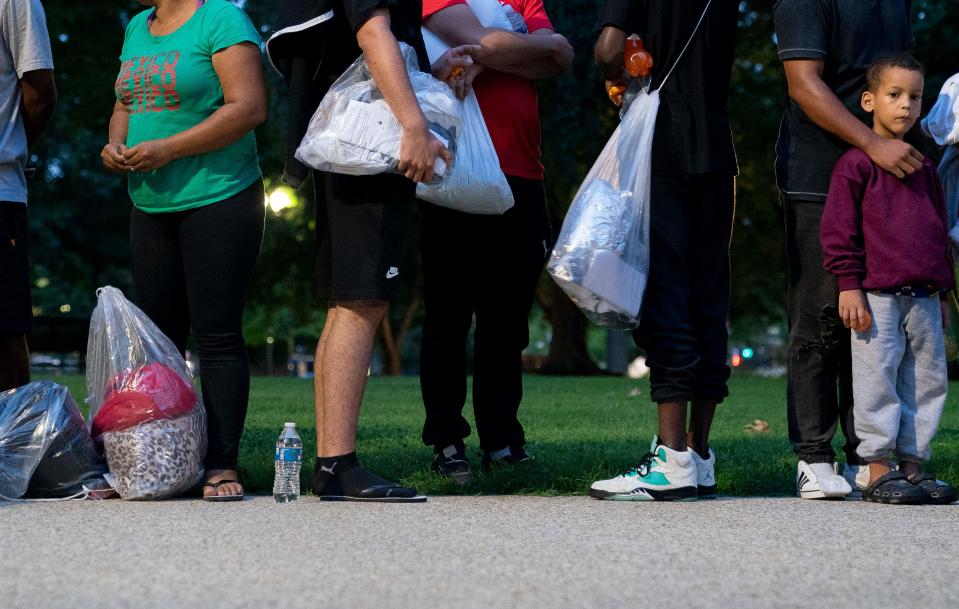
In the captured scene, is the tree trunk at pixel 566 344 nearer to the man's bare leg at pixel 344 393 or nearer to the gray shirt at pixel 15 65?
the gray shirt at pixel 15 65

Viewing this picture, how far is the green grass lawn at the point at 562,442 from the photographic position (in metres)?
5.29

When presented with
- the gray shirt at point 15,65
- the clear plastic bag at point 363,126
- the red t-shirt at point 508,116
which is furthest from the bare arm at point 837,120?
the gray shirt at point 15,65

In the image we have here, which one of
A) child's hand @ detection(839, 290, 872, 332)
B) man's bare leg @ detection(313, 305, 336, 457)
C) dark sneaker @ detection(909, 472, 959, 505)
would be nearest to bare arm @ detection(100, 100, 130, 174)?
man's bare leg @ detection(313, 305, 336, 457)

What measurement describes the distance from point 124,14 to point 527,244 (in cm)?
1926

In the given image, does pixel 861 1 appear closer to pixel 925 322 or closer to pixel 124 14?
pixel 925 322

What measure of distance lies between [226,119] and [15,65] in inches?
40.3

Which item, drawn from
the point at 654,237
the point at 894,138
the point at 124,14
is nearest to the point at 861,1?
the point at 894,138

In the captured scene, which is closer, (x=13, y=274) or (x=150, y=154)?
(x=150, y=154)

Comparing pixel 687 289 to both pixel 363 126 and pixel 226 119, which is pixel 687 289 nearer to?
pixel 363 126

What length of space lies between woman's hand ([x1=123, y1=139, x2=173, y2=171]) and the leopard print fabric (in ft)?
3.07

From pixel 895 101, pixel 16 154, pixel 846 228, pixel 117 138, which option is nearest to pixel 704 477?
pixel 846 228

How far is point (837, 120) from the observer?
→ 503 cm

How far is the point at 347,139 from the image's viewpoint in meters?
4.41

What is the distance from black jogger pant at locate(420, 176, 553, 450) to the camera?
544 centimetres
